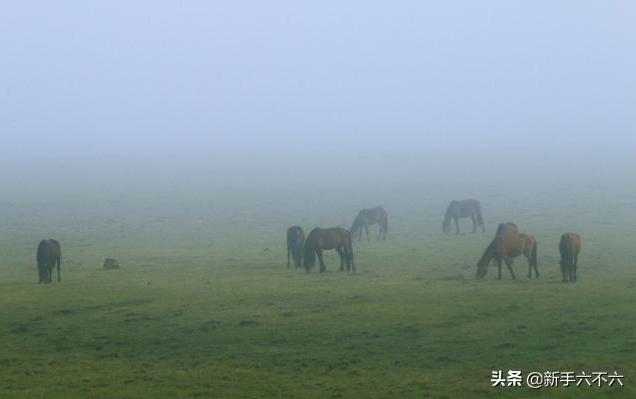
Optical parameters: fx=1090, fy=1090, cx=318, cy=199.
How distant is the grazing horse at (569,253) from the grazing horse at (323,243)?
6.36 metres

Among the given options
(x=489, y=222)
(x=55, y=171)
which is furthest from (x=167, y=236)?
(x=55, y=171)

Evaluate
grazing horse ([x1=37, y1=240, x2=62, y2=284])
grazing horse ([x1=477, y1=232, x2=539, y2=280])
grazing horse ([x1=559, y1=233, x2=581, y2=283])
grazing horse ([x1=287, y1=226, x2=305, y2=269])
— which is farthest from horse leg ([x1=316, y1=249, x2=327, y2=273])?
grazing horse ([x1=37, y1=240, x2=62, y2=284])

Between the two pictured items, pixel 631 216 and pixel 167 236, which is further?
pixel 631 216

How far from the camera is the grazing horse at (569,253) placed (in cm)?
2623

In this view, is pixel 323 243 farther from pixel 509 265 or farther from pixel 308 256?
pixel 509 265

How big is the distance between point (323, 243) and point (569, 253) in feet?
22.8

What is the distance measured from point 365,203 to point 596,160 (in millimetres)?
66850

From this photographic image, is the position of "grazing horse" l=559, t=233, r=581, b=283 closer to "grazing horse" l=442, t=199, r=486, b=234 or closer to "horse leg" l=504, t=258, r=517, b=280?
"horse leg" l=504, t=258, r=517, b=280

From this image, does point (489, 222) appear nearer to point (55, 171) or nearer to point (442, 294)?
point (442, 294)

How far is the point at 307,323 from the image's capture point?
70.4 feet

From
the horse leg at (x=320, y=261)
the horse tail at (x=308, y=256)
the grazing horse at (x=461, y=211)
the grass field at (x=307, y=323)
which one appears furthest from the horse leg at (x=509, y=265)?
the grazing horse at (x=461, y=211)

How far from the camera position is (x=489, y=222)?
51.4 meters

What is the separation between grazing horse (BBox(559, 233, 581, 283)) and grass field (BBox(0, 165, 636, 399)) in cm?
58

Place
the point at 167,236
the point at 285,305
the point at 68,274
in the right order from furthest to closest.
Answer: the point at 167,236, the point at 68,274, the point at 285,305
